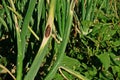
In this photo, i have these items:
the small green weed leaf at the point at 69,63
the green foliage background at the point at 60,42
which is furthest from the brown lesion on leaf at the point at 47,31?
the small green weed leaf at the point at 69,63

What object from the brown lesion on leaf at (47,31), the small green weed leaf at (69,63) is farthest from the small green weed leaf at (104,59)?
the brown lesion on leaf at (47,31)

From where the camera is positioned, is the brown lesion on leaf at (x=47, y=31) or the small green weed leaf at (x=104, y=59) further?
the small green weed leaf at (x=104, y=59)

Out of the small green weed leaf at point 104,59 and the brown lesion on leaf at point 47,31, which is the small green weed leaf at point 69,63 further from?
the brown lesion on leaf at point 47,31

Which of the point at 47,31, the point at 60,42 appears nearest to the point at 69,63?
the point at 60,42

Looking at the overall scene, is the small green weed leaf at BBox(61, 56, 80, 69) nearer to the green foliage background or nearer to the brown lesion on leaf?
the green foliage background

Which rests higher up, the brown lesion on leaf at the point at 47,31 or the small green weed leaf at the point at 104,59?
the brown lesion on leaf at the point at 47,31

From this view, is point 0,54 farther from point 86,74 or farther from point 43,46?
point 43,46


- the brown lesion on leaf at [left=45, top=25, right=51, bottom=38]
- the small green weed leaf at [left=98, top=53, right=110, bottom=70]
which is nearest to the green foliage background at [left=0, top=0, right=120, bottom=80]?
the small green weed leaf at [left=98, top=53, right=110, bottom=70]

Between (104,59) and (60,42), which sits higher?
(60,42)

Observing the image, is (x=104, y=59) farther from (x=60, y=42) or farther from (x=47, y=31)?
(x=47, y=31)

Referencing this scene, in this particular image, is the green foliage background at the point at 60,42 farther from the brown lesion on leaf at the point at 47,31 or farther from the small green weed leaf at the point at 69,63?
the brown lesion on leaf at the point at 47,31

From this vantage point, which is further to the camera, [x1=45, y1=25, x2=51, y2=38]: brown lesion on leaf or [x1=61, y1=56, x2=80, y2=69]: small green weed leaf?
[x1=61, y1=56, x2=80, y2=69]: small green weed leaf
